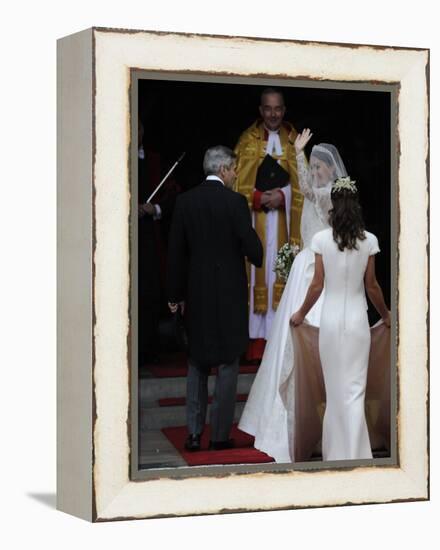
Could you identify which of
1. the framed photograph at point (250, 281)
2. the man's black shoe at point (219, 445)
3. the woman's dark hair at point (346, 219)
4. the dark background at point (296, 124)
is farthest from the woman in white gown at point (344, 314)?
the man's black shoe at point (219, 445)

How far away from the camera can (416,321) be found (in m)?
10.0

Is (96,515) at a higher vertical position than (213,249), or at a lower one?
lower

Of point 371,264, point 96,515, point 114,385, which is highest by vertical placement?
point 371,264

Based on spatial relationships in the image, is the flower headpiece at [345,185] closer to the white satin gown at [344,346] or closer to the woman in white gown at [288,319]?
the woman in white gown at [288,319]

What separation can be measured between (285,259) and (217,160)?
2.79 feet

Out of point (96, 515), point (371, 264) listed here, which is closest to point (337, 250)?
point (371, 264)

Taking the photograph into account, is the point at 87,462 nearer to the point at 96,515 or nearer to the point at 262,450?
the point at 96,515

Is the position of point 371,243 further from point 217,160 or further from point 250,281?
point 250,281

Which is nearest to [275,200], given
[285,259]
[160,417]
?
[285,259]

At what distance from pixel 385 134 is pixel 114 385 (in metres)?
2.47

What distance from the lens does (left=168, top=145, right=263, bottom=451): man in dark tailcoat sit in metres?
9.96

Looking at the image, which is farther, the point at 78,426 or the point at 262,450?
the point at 262,450

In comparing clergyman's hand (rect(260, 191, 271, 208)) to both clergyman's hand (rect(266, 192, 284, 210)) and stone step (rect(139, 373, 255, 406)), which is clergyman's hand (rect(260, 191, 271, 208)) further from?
stone step (rect(139, 373, 255, 406))

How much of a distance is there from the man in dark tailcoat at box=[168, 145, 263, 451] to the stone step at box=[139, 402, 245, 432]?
49cm
